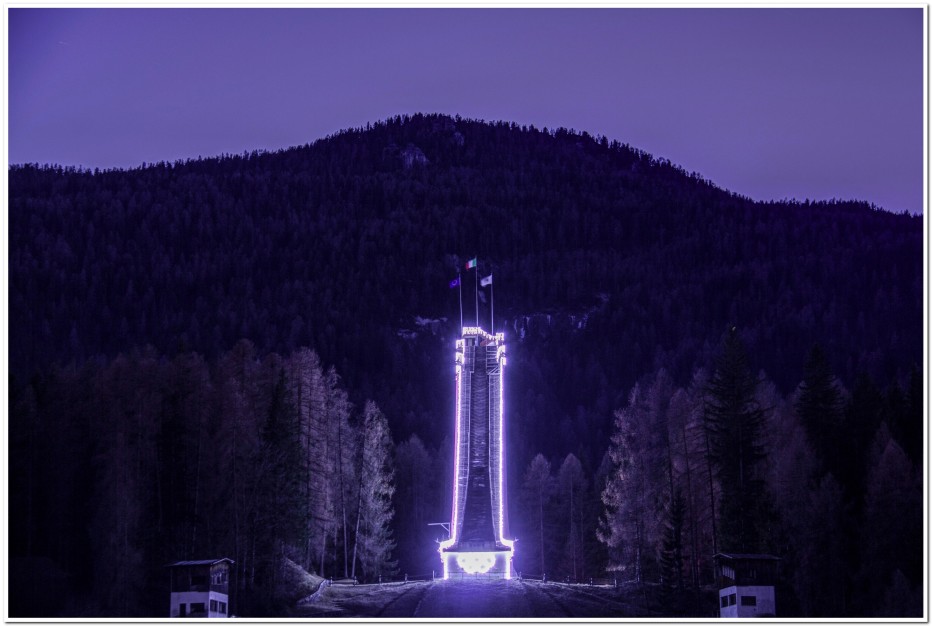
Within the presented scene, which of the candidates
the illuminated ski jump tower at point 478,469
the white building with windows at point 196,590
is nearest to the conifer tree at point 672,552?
the illuminated ski jump tower at point 478,469

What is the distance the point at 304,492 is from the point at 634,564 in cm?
1427

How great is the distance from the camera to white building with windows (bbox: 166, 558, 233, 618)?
44094 mm

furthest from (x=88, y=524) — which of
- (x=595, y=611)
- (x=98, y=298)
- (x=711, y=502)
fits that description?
(x=98, y=298)

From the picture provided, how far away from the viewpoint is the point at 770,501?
53.1 m

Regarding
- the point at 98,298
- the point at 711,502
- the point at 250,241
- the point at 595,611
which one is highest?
the point at 250,241

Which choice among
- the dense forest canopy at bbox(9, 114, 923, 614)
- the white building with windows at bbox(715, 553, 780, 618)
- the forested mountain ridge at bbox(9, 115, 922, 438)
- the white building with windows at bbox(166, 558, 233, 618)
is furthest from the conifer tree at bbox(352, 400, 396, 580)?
the forested mountain ridge at bbox(9, 115, 922, 438)

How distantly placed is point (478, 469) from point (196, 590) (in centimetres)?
2238

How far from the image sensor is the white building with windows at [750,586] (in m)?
44.4

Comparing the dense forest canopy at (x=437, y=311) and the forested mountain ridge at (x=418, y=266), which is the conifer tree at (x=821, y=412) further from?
the forested mountain ridge at (x=418, y=266)

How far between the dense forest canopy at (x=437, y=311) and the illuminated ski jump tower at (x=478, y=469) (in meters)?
4.89

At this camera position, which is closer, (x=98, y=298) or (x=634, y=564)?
(x=634, y=564)

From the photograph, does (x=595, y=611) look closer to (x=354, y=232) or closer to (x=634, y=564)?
(x=634, y=564)

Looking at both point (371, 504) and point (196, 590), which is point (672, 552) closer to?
point (196, 590)

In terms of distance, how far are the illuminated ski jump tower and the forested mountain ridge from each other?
1107 inches
